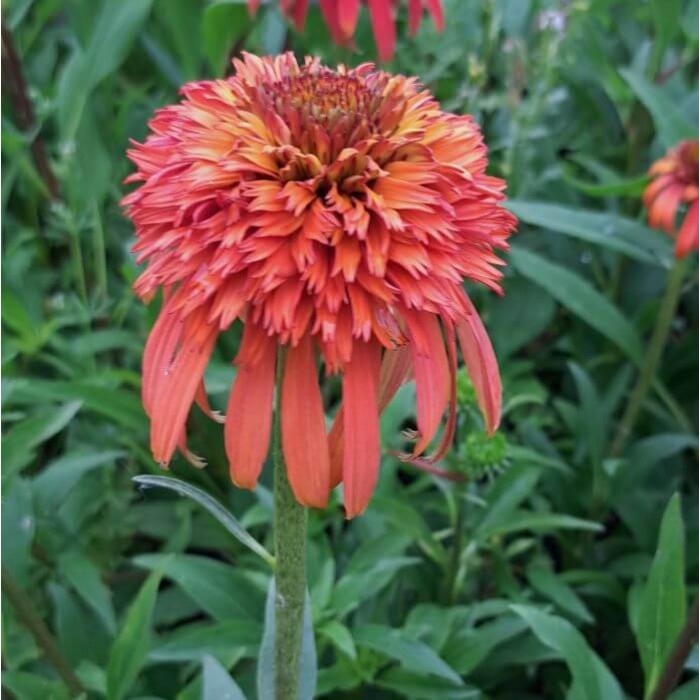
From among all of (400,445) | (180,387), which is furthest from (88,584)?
(180,387)

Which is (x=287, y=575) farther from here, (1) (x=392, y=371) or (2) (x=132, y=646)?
(2) (x=132, y=646)

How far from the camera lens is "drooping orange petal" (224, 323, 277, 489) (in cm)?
52

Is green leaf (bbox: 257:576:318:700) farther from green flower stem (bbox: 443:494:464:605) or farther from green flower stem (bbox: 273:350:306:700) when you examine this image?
green flower stem (bbox: 443:494:464:605)

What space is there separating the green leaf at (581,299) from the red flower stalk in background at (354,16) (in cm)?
30

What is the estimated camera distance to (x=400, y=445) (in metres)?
1.11

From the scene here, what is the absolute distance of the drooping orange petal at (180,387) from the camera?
0.53 m

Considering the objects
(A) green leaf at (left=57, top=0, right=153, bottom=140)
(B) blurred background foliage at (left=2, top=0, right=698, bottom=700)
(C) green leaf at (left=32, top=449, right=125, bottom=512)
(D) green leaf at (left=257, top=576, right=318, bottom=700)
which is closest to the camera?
(D) green leaf at (left=257, top=576, right=318, bottom=700)

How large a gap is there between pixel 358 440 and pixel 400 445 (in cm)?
60

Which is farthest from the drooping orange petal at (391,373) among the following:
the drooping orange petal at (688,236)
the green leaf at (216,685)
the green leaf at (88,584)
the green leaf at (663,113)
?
the green leaf at (663,113)

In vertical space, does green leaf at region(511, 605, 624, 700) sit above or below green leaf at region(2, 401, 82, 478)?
below

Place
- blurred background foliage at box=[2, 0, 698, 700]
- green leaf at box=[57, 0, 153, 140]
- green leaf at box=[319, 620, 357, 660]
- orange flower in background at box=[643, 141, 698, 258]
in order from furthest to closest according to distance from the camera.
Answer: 1. green leaf at box=[57, 0, 153, 140]
2. orange flower in background at box=[643, 141, 698, 258]
3. blurred background foliage at box=[2, 0, 698, 700]
4. green leaf at box=[319, 620, 357, 660]

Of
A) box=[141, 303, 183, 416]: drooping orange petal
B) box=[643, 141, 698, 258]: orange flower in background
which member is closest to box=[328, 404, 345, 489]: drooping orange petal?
box=[141, 303, 183, 416]: drooping orange petal

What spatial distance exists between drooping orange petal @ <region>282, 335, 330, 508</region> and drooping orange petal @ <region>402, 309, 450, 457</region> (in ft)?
0.18

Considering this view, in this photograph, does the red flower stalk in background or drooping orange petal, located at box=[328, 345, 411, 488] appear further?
the red flower stalk in background
